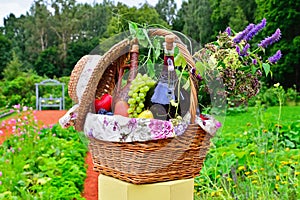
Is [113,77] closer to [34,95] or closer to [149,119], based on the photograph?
[149,119]

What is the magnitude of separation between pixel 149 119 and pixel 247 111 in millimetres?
7396

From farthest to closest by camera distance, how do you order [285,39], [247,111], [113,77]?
1. [285,39]
2. [247,111]
3. [113,77]

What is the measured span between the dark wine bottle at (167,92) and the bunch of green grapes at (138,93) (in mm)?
33

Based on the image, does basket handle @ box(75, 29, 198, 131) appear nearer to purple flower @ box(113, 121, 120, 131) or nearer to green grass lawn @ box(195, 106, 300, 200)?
purple flower @ box(113, 121, 120, 131)

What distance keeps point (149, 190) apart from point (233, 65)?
50cm


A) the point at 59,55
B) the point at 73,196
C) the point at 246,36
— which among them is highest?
the point at 59,55

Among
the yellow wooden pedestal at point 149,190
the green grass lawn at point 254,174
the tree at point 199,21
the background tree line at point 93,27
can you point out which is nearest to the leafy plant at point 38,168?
the green grass lawn at point 254,174

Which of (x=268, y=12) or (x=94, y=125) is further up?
(x=268, y=12)

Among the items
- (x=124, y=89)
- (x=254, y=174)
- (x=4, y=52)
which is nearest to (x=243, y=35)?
(x=124, y=89)

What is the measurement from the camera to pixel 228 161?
331 centimetres

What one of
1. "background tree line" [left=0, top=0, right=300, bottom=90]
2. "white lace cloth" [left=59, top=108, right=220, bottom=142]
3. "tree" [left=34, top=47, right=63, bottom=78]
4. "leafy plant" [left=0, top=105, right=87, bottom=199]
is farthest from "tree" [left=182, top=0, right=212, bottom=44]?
"white lace cloth" [left=59, top=108, right=220, bottom=142]

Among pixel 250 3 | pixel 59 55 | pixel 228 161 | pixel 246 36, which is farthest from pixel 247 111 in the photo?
pixel 59 55

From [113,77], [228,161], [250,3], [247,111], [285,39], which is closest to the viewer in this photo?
[113,77]

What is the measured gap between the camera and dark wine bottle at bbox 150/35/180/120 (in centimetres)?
140
